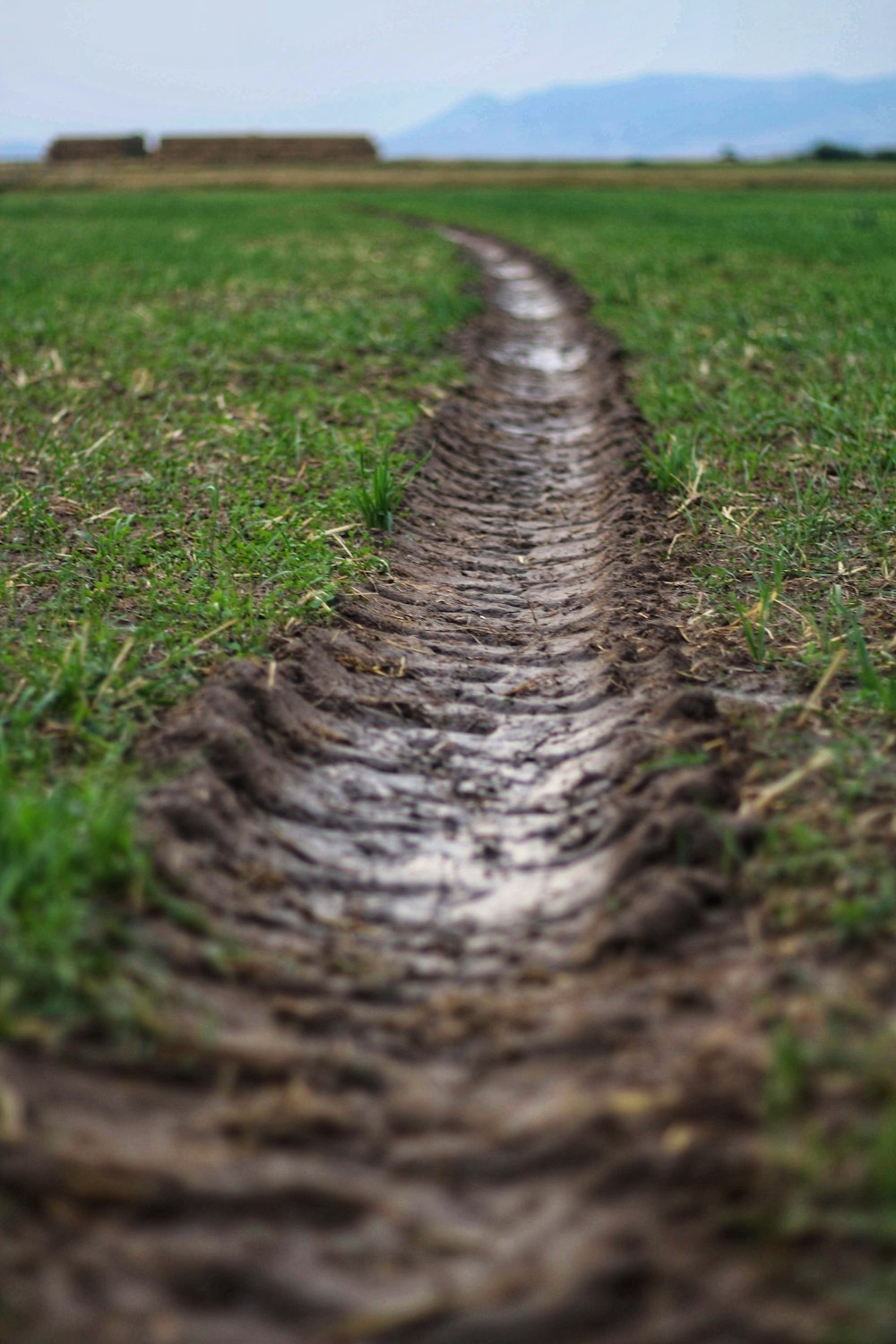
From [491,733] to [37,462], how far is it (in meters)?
3.72

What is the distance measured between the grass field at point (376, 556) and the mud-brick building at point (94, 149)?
57153 mm

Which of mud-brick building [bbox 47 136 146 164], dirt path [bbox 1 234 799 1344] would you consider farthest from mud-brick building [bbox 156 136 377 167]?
dirt path [bbox 1 234 799 1344]

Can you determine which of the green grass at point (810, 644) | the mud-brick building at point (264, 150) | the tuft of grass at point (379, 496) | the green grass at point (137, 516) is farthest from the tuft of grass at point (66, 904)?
the mud-brick building at point (264, 150)

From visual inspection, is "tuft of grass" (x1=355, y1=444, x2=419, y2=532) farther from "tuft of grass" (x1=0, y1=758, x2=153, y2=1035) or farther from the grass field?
"tuft of grass" (x1=0, y1=758, x2=153, y2=1035)

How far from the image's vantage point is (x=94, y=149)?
62.2m

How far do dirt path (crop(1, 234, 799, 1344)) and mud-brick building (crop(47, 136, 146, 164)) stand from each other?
6793cm

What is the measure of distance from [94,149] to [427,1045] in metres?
70.7

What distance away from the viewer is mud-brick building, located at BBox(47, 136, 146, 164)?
201 ft

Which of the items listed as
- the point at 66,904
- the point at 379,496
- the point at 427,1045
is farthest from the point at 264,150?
the point at 427,1045

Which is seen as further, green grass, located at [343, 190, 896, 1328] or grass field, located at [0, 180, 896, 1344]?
grass field, located at [0, 180, 896, 1344]

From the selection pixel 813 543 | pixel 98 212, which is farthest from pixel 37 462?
pixel 98 212

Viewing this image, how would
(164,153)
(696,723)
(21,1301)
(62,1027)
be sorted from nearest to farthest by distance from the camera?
(21,1301) < (62,1027) < (696,723) < (164,153)

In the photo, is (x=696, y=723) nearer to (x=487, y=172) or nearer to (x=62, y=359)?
(x=62, y=359)

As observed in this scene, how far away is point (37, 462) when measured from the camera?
602cm
